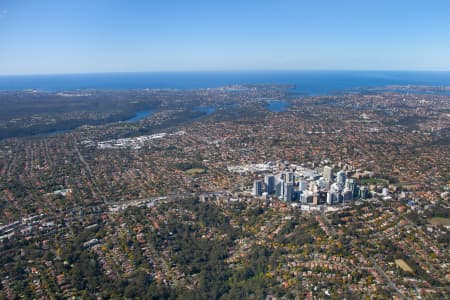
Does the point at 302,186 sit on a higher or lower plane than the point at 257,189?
higher

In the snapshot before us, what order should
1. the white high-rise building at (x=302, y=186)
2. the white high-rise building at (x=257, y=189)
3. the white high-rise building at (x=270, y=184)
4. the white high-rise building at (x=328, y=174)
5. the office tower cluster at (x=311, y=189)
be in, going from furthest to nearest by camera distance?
the white high-rise building at (x=328, y=174) → the white high-rise building at (x=270, y=184) → the white high-rise building at (x=302, y=186) → the white high-rise building at (x=257, y=189) → the office tower cluster at (x=311, y=189)

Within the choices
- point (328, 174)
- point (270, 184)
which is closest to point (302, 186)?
point (270, 184)

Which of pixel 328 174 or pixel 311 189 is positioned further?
pixel 328 174

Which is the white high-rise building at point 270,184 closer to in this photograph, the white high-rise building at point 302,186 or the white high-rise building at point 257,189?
the white high-rise building at point 257,189

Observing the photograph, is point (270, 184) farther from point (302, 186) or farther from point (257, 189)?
point (302, 186)

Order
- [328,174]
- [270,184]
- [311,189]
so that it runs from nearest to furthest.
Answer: [311,189] < [270,184] < [328,174]

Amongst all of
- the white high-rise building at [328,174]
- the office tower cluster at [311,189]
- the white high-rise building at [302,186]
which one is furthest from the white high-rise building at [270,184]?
the white high-rise building at [328,174]

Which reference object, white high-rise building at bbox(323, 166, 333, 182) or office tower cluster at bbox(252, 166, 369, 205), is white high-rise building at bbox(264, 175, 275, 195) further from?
white high-rise building at bbox(323, 166, 333, 182)

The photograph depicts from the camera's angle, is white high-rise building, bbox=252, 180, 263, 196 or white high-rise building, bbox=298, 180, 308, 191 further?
white high-rise building, bbox=298, 180, 308, 191

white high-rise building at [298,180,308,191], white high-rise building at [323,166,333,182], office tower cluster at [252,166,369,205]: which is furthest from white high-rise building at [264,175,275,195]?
white high-rise building at [323,166,333,182]

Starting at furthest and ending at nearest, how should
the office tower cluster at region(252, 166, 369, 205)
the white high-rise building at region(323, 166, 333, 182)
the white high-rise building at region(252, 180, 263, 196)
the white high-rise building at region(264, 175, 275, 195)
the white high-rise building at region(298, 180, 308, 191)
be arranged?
the white high-rise building at region(323, 166, 333, 182) → the white high-rise building at region(264, 175, 275, 195) → the white high-rise building at region(298, 180, 308, 191) → the white high-rise building at region(252, 180, 263, 196) → the office tower cluster at region(252, 166, 369, 205)

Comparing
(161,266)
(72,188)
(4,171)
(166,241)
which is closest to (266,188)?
(166,241)
